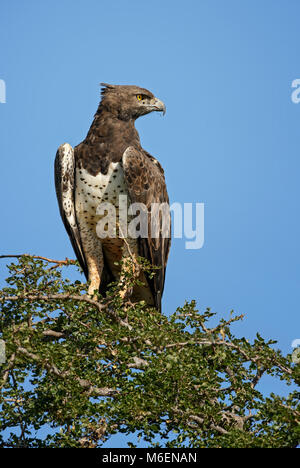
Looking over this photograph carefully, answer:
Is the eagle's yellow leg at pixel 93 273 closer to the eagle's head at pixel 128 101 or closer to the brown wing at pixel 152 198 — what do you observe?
the brown wing at pixel 152 198

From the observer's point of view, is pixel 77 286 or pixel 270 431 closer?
pixel 270 431

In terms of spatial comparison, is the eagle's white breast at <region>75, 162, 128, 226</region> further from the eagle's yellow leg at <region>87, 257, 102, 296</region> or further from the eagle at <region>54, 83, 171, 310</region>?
the eagle's yellow leg at <region>87, 257, 102, 296</region>

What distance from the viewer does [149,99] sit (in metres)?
9.22

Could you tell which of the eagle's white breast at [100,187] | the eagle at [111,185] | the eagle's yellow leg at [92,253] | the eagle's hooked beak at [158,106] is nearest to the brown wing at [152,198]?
the eagle at [111,185]

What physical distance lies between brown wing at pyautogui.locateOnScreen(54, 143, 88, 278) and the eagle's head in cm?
83

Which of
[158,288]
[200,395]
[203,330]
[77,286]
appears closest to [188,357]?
[200,395]

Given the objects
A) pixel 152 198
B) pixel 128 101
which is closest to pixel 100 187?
pixel 152 198

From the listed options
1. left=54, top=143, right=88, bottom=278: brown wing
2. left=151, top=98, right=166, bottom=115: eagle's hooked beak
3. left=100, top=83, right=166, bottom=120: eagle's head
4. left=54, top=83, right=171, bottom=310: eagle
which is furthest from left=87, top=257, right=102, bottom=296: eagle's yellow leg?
left=151, top=98, right=166, bottom=115: eagle's hooked beak

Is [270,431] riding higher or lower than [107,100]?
lower

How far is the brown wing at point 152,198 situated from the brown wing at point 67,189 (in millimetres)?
681

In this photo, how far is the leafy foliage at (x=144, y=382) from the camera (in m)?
5.21

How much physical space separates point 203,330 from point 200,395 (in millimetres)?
860

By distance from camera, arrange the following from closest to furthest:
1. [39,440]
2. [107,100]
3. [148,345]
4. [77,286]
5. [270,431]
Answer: [270,431]
[39,440]
[148,345]
[77,286]
[107,100]
